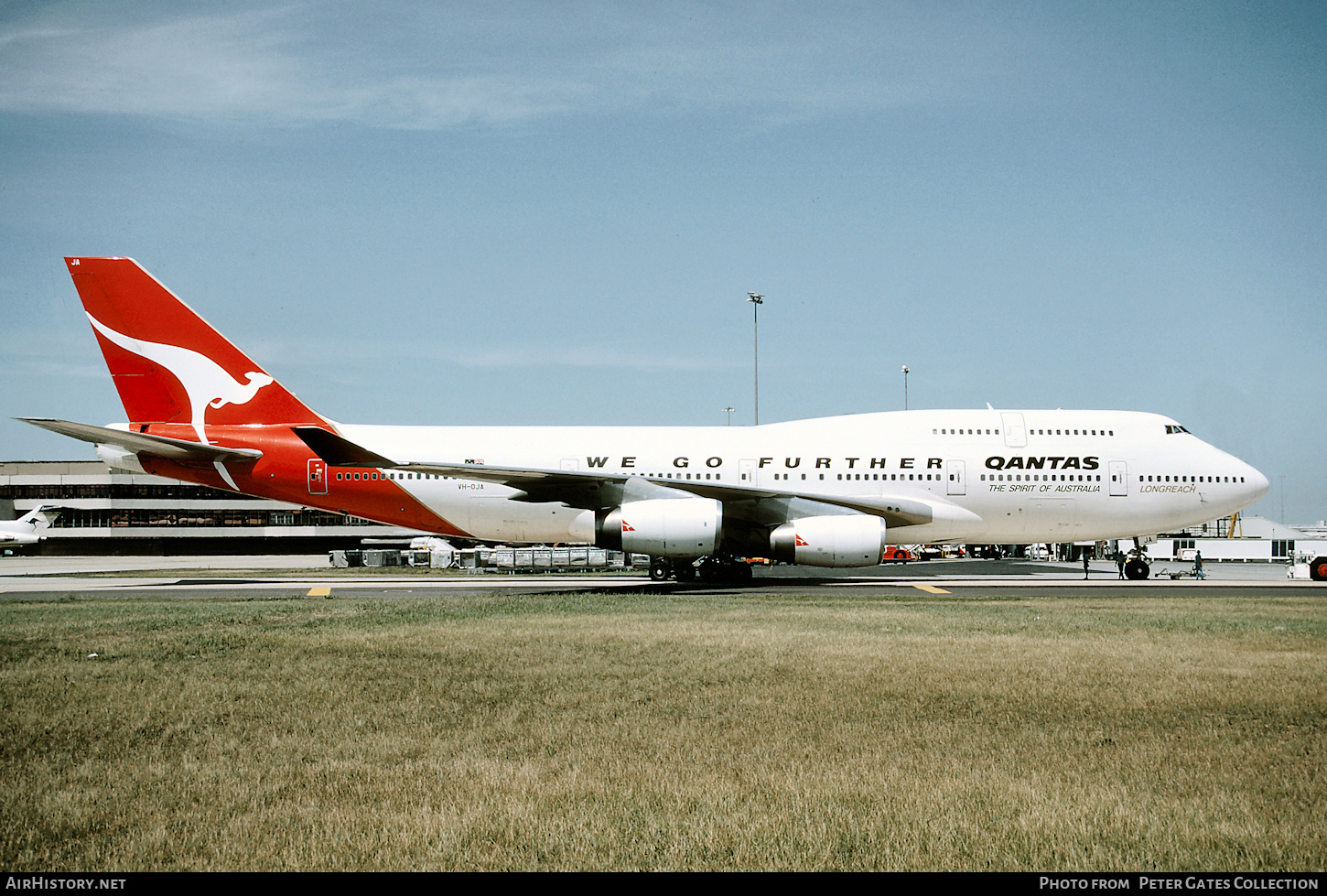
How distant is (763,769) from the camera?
227 inches

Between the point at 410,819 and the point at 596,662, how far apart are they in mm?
4915

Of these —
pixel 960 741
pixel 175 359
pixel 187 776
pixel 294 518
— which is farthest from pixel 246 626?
pixel 294 518

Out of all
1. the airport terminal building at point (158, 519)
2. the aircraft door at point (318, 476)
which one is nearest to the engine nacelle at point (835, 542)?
the aircraft door at point (318, 476)

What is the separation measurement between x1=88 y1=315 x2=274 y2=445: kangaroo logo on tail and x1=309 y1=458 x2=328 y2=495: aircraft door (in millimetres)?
2619

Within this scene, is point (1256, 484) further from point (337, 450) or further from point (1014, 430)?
point (337, 450)

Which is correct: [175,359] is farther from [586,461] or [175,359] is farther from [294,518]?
[294,518]

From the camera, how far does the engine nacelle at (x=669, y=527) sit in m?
21.1

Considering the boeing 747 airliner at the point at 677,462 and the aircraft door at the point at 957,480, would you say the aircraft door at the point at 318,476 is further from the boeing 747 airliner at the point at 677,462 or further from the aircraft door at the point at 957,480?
the aircraft door at the point at 957,480

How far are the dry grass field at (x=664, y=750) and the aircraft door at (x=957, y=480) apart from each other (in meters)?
12.1

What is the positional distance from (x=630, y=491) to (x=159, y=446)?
11.3 m

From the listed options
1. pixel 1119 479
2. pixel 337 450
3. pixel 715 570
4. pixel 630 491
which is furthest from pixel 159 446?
pixel 1119 479

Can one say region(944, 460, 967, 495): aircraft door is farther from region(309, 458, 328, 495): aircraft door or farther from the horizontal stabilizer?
region(309, 458, 328, 495): aircraft door

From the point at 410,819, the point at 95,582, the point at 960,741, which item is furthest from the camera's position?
the point at 95,582

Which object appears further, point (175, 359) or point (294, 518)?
point (294, 518)
